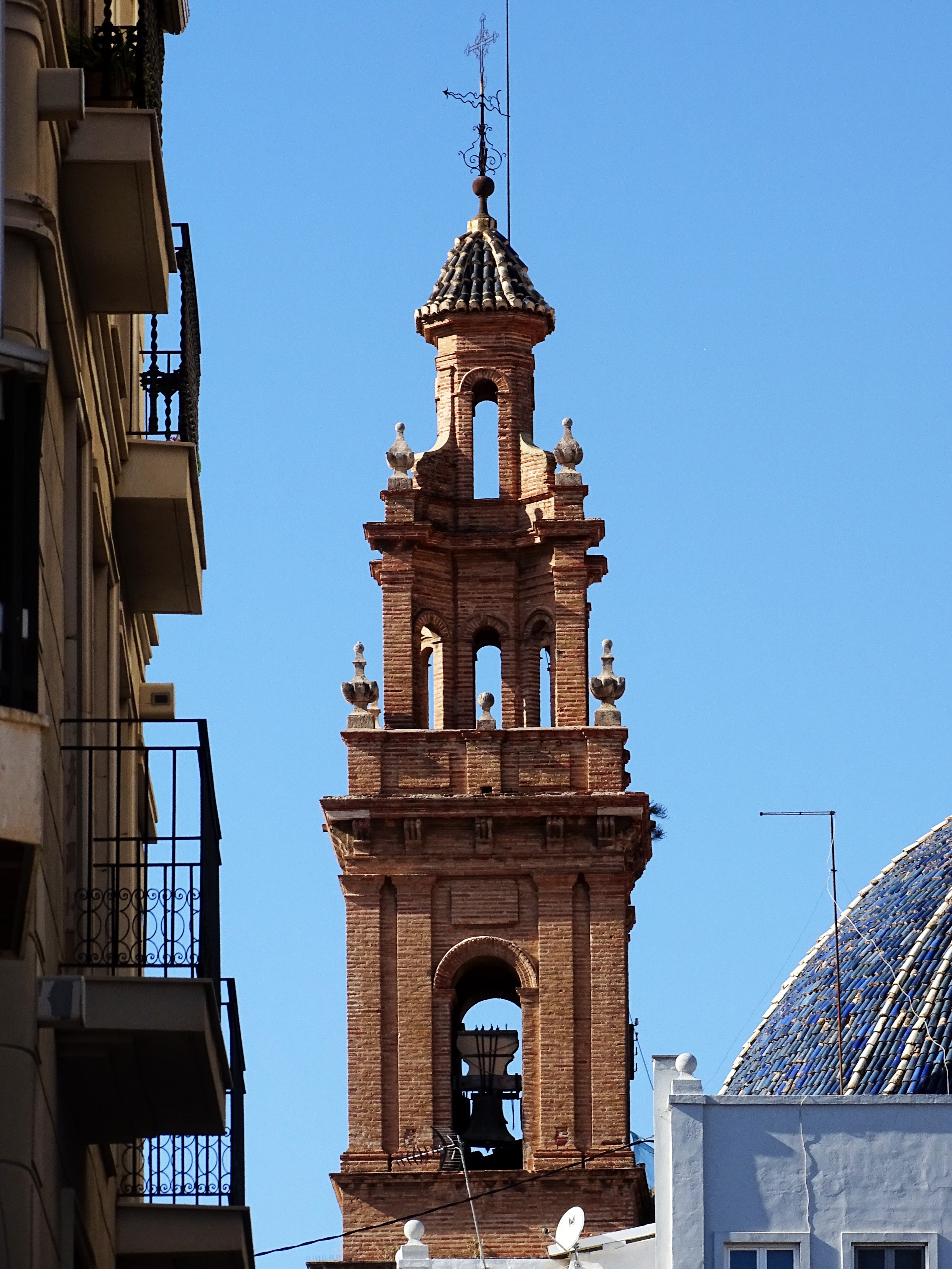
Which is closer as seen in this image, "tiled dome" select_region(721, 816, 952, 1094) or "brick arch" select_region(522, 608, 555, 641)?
"brick arch" select_region(522, 608, 555, 641)

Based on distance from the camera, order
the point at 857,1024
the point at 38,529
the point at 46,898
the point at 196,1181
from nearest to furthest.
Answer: the point at 38,529
the point at 46,898
the point at 196,1181
the point at 857,1024

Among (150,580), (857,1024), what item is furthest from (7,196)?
(857,1024)

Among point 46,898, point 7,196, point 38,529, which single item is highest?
point 7,196

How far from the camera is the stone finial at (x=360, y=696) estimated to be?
42.9 metres

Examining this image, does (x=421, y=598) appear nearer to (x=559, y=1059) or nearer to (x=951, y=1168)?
(x=559, y=1059)

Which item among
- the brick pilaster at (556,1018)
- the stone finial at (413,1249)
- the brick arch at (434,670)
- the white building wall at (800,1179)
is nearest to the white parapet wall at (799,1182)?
the white building wall at (800,1179)

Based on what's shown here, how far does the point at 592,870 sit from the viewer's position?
42.3m

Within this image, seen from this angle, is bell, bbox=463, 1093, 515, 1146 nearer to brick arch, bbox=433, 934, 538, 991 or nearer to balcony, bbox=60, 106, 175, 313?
brick arch, bbox=433, 934, 538, 991

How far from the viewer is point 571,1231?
2952 cm

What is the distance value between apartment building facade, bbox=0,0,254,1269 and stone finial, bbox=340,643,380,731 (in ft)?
86.6

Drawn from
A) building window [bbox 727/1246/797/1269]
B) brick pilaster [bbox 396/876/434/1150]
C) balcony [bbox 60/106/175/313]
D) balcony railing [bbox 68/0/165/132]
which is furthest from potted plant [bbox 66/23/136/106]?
brick pilaster [bbox 396/876/434/1150]

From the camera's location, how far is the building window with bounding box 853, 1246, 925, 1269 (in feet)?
81.9

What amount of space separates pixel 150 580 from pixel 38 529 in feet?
17.6

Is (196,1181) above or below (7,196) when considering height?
below
